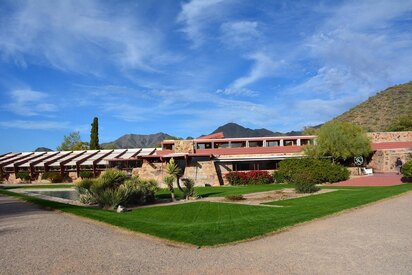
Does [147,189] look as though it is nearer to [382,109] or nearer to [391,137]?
[391,137]

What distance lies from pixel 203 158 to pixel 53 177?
2120 cm

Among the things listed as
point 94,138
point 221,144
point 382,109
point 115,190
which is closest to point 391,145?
point 221,144

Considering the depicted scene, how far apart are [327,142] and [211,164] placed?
472 inches

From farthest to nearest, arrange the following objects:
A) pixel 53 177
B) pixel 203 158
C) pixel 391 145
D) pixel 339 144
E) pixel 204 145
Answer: pixel 204 145
pixel 53 177
pixel 391 145
pixel 203 158
pixel 339 144

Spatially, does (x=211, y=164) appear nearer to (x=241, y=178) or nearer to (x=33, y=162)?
(x=241, y=178)

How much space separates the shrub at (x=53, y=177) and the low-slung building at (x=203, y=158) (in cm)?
137

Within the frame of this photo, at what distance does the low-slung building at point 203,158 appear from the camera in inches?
1410

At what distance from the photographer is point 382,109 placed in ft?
213

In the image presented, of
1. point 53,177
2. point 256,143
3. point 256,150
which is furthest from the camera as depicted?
point 256,143

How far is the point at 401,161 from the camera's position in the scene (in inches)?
1388

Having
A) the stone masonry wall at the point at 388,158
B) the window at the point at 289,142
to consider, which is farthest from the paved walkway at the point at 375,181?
the window at the point at 289,142

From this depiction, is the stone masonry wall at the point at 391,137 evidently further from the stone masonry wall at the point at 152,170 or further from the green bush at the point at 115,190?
the green bush at the point at 115,190

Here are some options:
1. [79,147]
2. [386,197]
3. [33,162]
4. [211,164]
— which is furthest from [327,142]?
[79,147]

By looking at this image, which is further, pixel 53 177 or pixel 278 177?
pixel 53 177
